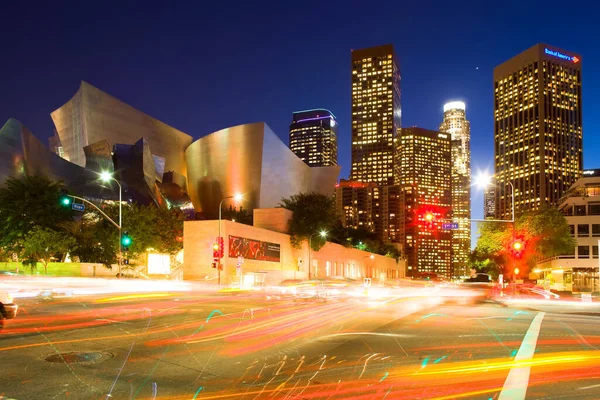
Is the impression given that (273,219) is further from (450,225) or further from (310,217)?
(450,225)

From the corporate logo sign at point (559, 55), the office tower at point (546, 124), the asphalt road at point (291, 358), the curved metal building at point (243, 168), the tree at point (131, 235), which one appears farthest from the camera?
the corporate logo sign at point (559, 55)

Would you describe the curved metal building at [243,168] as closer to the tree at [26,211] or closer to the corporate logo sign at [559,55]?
the tree at [26,211]

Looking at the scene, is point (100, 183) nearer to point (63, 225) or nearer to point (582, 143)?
point (63, 225)

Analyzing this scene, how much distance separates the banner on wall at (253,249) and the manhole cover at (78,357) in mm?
42653

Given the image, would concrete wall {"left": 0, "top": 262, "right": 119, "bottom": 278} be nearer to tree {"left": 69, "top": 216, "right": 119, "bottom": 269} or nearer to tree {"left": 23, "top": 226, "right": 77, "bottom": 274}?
tree {"left": 23, "top": 226, "right": 77, "bottom": 274}

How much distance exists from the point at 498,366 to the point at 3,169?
202 feet

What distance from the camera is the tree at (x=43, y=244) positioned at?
46656 mm

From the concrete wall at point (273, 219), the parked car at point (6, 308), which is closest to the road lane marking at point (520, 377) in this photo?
the parked car at point (6, 308)

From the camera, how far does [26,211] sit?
163 ft

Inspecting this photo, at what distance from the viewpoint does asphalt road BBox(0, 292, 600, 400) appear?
289 inches

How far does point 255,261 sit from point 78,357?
49241 mm

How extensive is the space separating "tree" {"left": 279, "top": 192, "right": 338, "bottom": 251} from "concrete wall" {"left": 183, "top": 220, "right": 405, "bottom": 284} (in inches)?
68.5

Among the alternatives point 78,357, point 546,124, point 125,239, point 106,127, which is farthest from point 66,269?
point 546,124

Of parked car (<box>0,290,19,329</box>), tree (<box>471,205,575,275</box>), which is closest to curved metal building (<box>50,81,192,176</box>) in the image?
tree (<box>471,205,575,275</box>)
